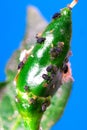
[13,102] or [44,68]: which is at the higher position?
[13,102]

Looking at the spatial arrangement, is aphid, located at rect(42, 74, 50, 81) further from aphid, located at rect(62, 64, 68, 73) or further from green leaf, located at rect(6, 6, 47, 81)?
green leaf, located at rect(6, 6, 47, 81)

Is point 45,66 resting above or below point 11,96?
below

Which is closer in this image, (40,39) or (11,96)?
(40,39)

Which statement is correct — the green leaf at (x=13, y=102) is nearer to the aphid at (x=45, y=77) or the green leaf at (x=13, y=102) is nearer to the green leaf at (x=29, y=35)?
the green leaf at (x=29, y=35)

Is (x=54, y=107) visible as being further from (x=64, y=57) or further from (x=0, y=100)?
(x=64, y=57)

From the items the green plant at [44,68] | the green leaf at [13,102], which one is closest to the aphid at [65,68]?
the green plant at [44,68]

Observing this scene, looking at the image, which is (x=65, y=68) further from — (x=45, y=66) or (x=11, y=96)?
(x=11, y=96)

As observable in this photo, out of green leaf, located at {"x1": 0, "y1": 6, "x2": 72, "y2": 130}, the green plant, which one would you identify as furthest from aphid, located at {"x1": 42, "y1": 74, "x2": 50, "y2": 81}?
green leaf, located at {"x1": 0, "y1": 6, "x2": 72, "y2": 130}

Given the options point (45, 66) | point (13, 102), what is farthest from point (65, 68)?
point (13, 102)

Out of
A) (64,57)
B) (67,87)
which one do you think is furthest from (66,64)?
(67,87)

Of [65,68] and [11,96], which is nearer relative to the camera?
[65,68]

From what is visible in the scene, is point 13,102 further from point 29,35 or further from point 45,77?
point 45,77

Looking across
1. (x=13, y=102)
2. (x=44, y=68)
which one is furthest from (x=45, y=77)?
(x=13, y=102)
